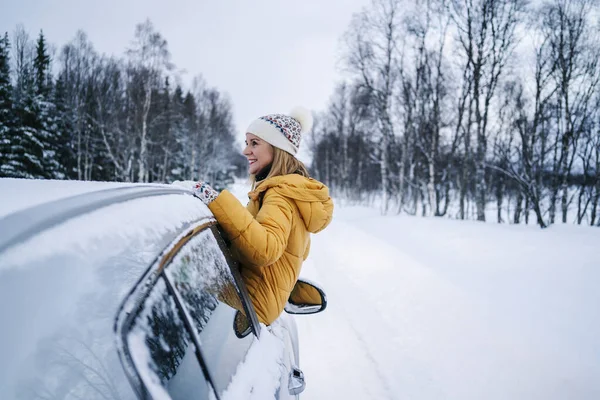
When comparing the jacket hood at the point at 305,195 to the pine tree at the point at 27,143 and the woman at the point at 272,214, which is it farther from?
the pine tree at the point at 27,143

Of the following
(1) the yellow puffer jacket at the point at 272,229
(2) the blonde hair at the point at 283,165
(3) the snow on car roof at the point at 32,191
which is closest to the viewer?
(3) the snow on car roof at the point at 32,191

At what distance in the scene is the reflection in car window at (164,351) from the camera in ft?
1.97

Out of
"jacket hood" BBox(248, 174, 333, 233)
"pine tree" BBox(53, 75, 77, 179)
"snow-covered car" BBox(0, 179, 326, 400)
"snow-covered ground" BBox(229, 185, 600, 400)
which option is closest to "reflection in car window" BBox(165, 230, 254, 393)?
"snow-covered car" BBox(0, 179, 326, 400)

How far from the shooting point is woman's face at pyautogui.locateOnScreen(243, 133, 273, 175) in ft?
6.30

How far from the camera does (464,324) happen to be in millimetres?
3980

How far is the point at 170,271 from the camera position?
80 cm

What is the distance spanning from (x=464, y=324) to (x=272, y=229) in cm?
367

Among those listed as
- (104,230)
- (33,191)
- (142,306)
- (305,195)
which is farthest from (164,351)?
(305,195)

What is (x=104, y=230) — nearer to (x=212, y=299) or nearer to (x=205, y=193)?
(x=212, y=299)

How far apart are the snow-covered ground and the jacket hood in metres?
1.65

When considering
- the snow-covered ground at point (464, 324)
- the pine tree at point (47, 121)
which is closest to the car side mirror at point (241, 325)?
the snow-covered ground at point (464, 324)

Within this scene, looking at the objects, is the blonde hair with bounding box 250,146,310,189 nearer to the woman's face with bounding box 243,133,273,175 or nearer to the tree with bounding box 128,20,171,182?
the woman's face with bounding box 243,133,273,175

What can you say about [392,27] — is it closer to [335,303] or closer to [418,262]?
[418,262]

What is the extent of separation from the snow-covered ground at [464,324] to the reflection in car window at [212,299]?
5.61ft
